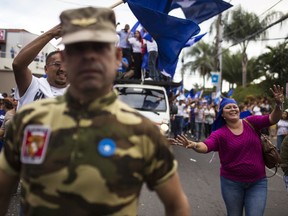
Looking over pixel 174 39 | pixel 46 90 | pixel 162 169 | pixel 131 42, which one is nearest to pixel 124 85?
pixel 131 42

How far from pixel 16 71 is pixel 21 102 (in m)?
0.33

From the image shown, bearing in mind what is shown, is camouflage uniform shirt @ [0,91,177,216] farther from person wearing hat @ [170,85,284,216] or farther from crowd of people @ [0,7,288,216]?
person wearing hat @ [170,85,284,216]

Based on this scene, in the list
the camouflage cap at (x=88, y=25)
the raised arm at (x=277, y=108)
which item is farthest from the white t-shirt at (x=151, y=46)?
the camouflage cap at (x=88, y=25)

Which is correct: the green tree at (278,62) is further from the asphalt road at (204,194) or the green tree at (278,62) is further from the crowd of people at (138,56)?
the asphalt road at (204,194)

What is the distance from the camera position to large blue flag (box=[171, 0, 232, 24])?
8359 mm

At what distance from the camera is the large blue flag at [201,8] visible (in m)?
8.36

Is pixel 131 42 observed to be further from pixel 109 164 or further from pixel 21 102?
pixel 109 164

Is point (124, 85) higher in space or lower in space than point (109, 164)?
lower

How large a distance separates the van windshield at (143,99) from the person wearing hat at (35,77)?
7156mm

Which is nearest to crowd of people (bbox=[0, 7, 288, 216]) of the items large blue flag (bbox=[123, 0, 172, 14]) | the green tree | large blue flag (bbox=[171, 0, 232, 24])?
large blue flag (bbox=[123, 0, 172, 14])

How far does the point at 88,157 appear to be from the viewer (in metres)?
1.72

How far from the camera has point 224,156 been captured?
15.5 ft

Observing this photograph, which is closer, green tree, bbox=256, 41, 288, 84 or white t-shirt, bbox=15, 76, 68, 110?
white t-shirt, bbox=15, 76, 68, 110

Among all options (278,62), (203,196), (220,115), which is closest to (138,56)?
(203,196)
